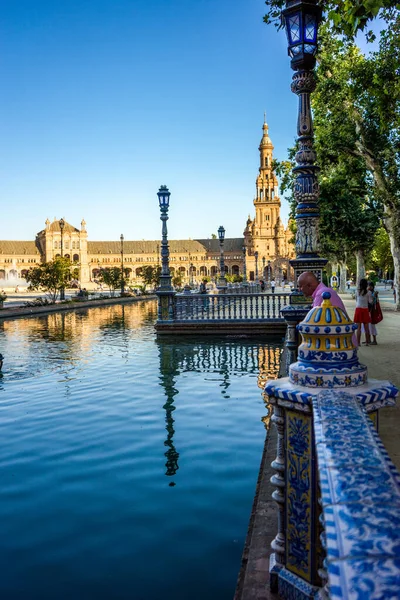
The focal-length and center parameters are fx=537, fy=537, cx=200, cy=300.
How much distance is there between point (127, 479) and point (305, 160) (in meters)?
4.76

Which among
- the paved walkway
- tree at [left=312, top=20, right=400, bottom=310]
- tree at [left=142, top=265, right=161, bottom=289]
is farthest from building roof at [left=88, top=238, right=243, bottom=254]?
the paved walkway

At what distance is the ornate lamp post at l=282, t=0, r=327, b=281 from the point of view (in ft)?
23.3

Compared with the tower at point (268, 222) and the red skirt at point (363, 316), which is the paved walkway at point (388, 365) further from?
the tower at point (268, 222)

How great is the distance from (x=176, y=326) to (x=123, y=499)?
14305 millimetres

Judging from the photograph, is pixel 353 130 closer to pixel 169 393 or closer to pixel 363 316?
pixel 363 316

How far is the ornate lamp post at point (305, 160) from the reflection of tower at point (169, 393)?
2880 millimetres

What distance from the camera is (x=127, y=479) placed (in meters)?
5.61

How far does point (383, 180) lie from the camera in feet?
71.8

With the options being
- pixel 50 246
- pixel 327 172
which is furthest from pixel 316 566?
pixel 50 246

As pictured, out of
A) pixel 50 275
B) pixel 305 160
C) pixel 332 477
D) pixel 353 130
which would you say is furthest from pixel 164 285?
pixel 50 275

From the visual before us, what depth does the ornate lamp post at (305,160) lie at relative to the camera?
23.3 feet

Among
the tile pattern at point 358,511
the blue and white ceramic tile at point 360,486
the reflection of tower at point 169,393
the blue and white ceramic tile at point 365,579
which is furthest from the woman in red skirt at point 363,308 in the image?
the blue and white ceramic tile at point 365,579

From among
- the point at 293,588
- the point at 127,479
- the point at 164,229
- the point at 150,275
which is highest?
the point at 164,229

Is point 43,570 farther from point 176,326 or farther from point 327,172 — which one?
point 327,172
